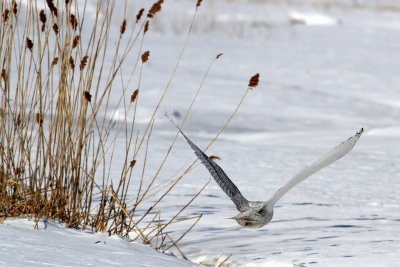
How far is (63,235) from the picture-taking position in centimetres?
210

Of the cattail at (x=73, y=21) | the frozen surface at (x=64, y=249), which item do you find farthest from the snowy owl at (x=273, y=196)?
the cattail at (x=73, y=21)

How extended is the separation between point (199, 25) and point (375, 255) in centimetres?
880

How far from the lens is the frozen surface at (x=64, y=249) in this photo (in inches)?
66.4

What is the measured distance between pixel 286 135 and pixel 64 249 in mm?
3357

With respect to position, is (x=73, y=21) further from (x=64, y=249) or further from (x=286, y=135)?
(x=286, y=135)

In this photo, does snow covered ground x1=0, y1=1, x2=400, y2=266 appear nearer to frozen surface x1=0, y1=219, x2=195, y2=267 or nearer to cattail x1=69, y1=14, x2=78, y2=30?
frozen surface x1=0, y1=219, x2=195, y2=267

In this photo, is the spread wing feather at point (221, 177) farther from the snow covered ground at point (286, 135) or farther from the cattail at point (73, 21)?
the cattail at point (73, 21)

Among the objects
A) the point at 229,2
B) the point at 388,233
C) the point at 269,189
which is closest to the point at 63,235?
the point at 388,233

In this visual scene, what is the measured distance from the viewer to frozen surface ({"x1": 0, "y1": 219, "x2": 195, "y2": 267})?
66.4 inches

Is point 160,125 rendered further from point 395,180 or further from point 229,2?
point 229,2

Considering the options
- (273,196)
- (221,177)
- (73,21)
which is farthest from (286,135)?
(273,196)

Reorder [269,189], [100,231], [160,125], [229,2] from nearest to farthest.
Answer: [100,231], [269,189], [160,125], [229,2]

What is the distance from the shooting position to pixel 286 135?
5086 mm

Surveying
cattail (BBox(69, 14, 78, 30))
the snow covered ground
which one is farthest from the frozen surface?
cattail (BBox(69, 14, 78, 30))
